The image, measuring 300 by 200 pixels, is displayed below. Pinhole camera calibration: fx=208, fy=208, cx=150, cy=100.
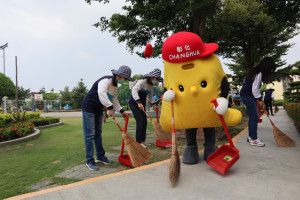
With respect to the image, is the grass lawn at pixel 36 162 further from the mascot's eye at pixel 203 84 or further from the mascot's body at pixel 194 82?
the mascot's eye at pixel 203 84

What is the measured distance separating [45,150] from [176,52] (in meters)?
3.73

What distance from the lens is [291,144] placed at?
3.90m

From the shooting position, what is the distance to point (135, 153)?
316 cm

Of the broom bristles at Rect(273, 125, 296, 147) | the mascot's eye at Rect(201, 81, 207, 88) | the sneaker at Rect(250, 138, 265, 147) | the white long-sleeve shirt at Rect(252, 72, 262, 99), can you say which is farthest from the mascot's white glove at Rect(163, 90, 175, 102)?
the broom bristles at Rect(273, 125, 296, 147)

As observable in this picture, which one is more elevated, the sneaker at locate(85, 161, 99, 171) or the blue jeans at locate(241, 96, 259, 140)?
the blue jeans at locate(241, 96, 259, 140)

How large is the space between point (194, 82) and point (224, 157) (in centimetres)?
107

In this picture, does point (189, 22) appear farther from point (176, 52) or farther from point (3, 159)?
point (3, 159)

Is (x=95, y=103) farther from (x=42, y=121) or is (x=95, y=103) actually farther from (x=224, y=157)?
(x=42, y=121)

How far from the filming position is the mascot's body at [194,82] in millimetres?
2543

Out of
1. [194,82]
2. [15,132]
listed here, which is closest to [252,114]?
[194,82]

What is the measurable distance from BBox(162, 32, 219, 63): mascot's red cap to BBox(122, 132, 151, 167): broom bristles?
1.39 meters

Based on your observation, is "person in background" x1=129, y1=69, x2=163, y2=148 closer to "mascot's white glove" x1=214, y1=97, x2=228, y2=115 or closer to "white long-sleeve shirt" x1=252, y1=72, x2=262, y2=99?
"white long-sleeve shirt" x1=252, y1=72, x2=262, y2=99

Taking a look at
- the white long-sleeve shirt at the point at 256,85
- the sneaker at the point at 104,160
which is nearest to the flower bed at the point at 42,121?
the sneaker at the point at 104,160

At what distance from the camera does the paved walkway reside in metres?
2.08
